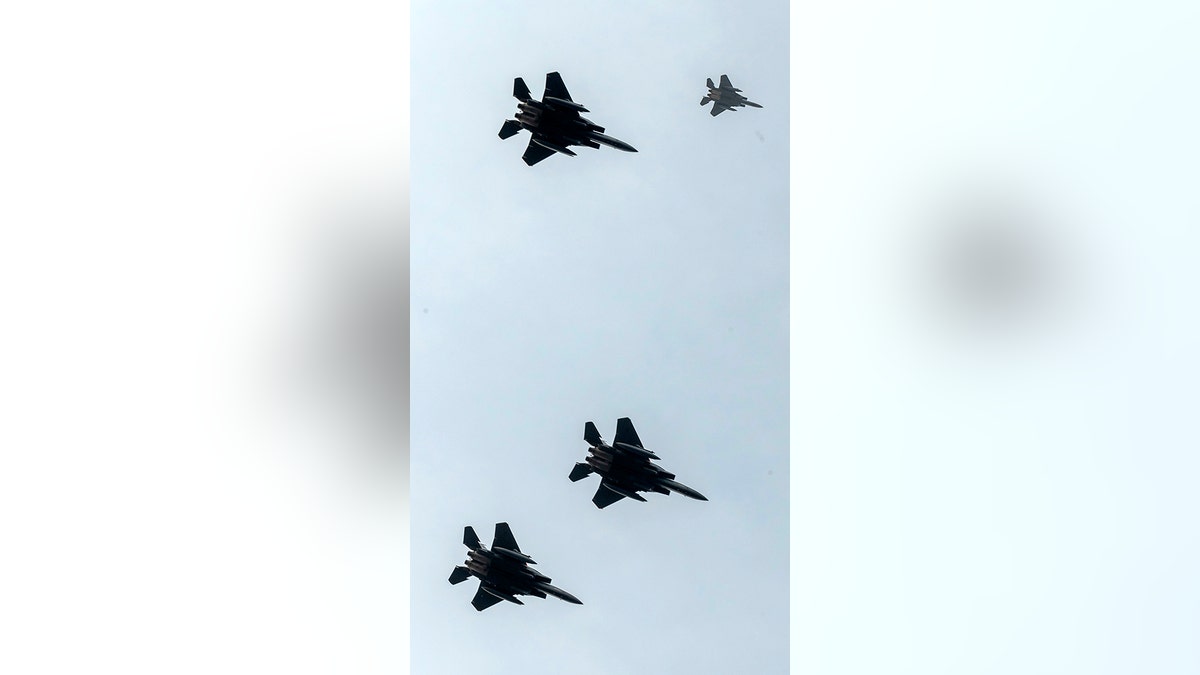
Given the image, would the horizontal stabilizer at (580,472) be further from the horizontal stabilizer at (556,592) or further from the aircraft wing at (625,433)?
the horizontal stabilizer at (556,592)

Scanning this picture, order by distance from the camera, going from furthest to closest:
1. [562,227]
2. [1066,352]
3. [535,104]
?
1. [1066,352]
2. [562,227]
3. [535,104]

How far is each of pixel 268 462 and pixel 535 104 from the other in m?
2.30

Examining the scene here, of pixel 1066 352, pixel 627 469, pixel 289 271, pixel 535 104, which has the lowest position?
pixel 627 469

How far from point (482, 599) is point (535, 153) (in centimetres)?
231

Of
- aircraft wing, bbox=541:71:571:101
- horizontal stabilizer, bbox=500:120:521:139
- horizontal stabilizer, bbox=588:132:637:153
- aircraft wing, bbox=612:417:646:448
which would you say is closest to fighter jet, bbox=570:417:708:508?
aircraft wing, bbox=612:417:646:448

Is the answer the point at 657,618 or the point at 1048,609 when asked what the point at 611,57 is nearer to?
the point at 657,618

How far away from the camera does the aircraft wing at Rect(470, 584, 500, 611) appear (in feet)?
14.5

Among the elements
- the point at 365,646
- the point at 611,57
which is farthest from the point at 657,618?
the point at 611,57

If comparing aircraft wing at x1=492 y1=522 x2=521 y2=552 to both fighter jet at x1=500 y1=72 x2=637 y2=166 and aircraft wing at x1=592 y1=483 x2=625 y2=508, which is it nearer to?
aircraft wing at x1=592 y1=483 x2=625 y2=508

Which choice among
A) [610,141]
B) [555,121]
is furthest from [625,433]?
[555,121]

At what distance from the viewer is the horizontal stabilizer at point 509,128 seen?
4.42m

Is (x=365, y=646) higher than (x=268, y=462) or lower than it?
lower

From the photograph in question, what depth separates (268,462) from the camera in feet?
14.8

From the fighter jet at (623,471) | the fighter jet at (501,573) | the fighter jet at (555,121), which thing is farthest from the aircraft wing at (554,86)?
the fighter jet at (501,573)
